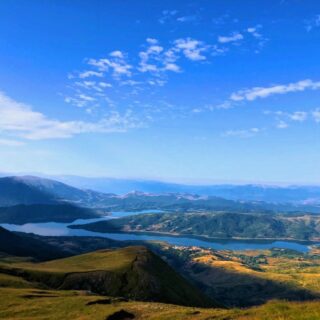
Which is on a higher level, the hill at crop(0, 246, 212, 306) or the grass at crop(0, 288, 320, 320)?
the grass at crop(0, 288, 320, 320)

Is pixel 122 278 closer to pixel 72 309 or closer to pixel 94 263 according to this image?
pixel 94 263

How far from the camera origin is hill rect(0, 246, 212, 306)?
107188 millimetres

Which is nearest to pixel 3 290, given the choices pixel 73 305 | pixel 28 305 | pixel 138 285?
pixel 28 305

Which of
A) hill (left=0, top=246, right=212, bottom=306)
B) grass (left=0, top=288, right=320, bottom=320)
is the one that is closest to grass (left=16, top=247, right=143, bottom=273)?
hill (left=0, top=246, right=212, bottom=306)

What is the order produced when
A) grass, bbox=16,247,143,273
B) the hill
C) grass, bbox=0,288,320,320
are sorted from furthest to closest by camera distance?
1. grass, bbox=16,247,143,273
2. the hill
3. grass, bbox=0,288,320,320

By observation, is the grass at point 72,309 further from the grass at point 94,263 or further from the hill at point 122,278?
the grass at point 94,263

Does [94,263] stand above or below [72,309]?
below

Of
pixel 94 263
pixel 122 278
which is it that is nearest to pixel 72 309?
pixel 122 278

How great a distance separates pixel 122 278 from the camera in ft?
383

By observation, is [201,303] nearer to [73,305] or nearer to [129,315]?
[73,305]

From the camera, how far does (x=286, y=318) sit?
20906 mm

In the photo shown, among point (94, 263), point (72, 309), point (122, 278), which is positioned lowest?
point (122, 278)

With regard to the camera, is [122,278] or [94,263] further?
[94,263]

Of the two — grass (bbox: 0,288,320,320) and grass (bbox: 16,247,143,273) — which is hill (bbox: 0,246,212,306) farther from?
grass (bbox: 0,288,320,320)
